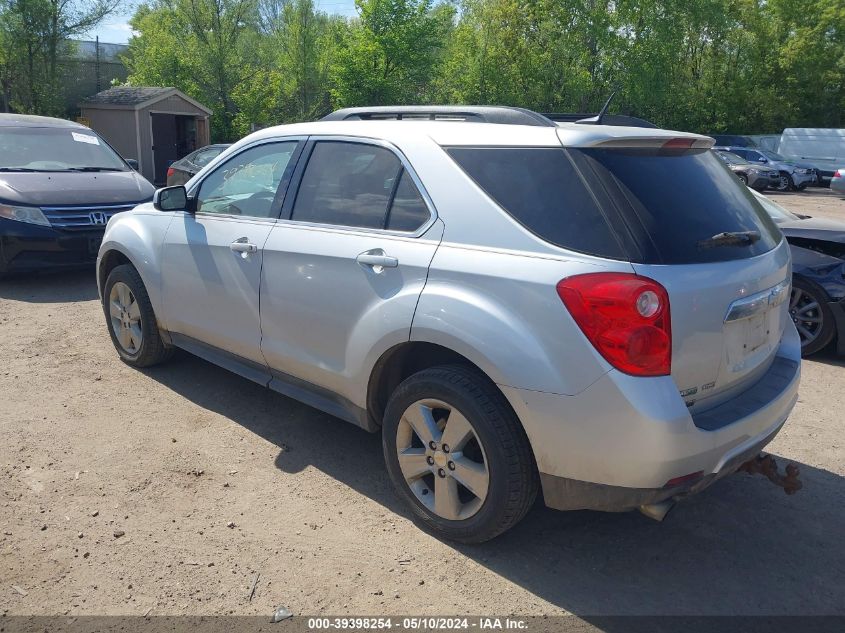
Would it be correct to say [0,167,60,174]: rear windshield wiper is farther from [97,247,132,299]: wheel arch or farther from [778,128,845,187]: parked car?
[778,128,845,187]: parked car

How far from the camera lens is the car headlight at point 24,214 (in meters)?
7.53

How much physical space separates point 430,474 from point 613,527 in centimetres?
91

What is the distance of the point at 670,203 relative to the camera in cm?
294

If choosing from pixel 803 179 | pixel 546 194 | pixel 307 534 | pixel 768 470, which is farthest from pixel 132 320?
pixel 803 179

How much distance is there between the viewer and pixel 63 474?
3.83 metres

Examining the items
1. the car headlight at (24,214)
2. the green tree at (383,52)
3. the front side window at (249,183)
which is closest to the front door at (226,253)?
the front side window at (249,183)

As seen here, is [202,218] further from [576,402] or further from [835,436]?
[835,436]

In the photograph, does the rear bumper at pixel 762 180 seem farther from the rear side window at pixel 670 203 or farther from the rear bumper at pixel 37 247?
the rear side window at pixel 670 203

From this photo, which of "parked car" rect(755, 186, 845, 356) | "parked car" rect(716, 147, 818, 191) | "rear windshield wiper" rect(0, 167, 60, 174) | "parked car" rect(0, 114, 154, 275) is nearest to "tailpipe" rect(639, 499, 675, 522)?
"parked car" rect(755, 186, 845, 356)

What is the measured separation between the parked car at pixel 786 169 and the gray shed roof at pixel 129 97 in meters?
20.2

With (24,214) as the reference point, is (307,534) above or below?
below

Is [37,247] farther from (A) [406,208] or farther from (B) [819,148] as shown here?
(B) [819,148]

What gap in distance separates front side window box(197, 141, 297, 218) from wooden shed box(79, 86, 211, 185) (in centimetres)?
1983

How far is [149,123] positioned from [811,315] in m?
21.7
